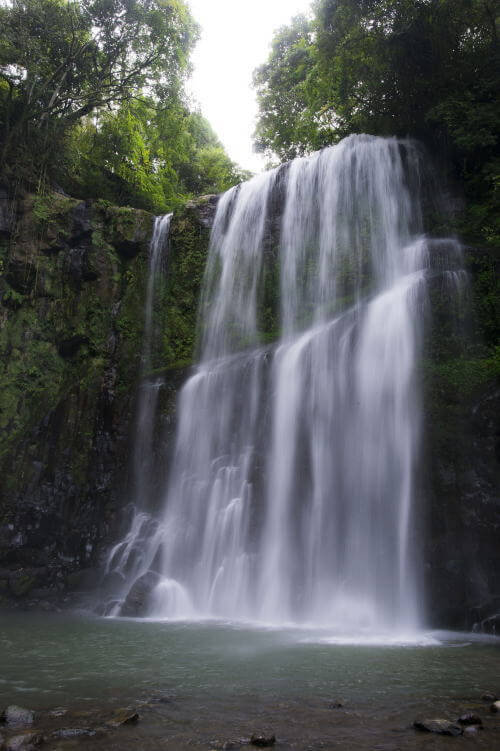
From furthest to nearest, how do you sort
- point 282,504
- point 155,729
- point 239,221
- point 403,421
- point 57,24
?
1. point 57,24
2. point 239,221
3. point 282,504
4. point 403,421
5. point 155,729

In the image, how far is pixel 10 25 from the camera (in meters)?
14.7

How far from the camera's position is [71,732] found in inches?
109

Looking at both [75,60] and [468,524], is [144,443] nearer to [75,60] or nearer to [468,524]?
[468,524]

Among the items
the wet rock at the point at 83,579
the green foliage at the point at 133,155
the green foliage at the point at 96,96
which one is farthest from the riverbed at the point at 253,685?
the green foliage at the point at 133,155

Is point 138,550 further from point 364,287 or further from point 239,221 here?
point 239,221

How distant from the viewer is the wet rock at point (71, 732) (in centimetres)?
273

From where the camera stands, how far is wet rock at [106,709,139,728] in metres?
2.93

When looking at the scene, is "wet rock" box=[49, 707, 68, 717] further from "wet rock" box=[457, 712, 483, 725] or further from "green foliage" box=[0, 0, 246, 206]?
"green foliage" box=[0, 0, 246, 206]

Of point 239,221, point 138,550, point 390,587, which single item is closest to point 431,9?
point 239,221

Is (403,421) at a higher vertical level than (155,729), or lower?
higher

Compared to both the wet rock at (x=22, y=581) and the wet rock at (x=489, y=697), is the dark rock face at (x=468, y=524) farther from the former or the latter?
the wet rock at (x=22, y=581)

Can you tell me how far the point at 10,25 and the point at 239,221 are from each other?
8.96 meters

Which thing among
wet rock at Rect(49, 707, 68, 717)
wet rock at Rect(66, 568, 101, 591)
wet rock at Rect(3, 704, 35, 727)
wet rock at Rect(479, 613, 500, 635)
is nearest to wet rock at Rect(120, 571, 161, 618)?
wet rock at Rect(66, 568, 101, 591)

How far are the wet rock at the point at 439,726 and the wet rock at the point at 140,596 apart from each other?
6.32 m
